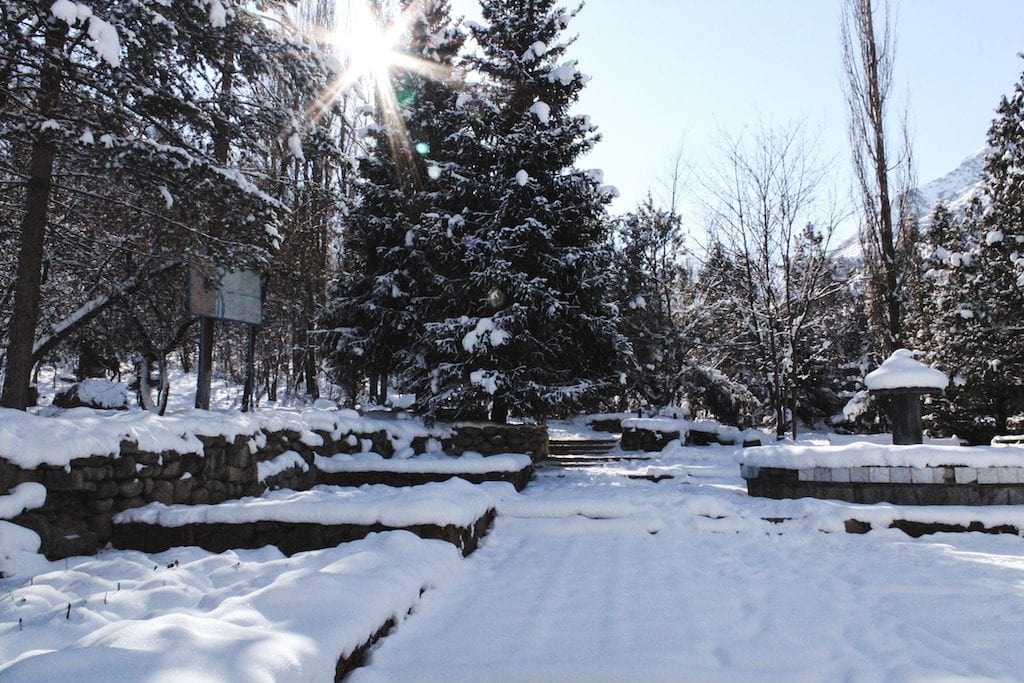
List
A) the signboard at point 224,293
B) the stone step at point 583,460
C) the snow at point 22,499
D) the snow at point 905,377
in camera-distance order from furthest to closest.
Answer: the stone step at point 583,460, the snow at point 905,377, the signboard at point 224,293, the snow at point 22,499

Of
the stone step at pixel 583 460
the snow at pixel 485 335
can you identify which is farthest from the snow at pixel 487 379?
the stone step at pixel 583 460

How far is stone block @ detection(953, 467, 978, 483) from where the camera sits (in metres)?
6.62

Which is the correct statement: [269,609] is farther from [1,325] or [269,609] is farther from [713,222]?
[713,222]

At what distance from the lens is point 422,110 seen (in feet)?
47.7

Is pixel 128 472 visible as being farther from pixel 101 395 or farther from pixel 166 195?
pixel 101 395

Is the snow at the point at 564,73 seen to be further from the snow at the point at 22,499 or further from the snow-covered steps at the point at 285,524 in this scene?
the snow at the point at 22,499

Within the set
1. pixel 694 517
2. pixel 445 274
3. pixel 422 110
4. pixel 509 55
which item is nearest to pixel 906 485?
pixel 694 517

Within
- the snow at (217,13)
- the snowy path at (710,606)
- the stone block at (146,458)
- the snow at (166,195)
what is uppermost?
the snow at (217,13)

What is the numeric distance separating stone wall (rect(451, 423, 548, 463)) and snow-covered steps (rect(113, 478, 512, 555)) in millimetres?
5580

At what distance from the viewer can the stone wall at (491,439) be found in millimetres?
10805

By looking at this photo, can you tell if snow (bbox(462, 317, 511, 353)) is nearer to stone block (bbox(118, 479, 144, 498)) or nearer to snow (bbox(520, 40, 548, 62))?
snow (bbox(520, 40, 548, 62))

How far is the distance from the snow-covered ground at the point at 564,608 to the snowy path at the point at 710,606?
0.06 ft

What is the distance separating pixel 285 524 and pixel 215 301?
3.61m

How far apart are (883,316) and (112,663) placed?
17.9 metres
